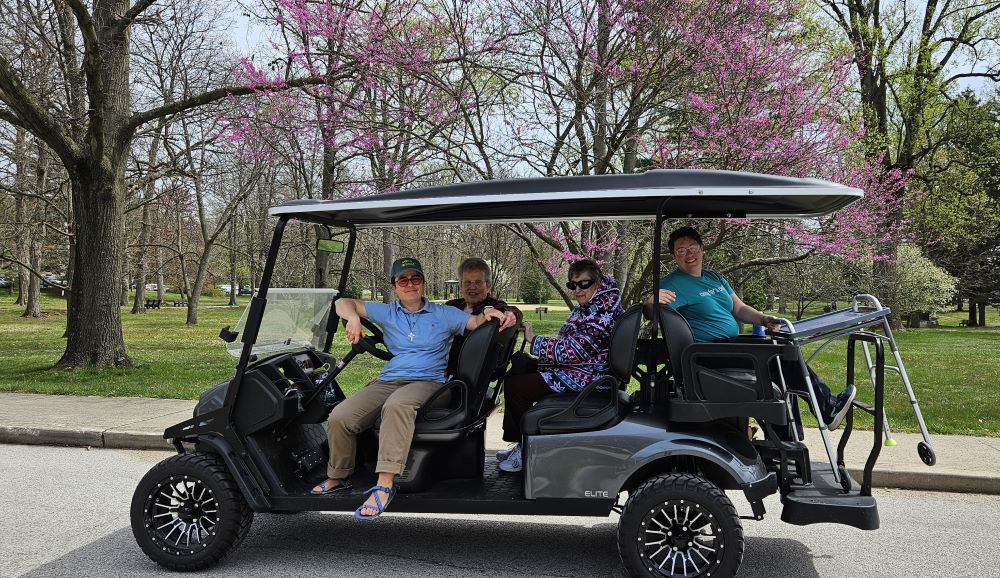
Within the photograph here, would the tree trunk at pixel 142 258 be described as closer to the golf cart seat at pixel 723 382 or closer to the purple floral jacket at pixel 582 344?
the purple floral jacket at pixel 582 344

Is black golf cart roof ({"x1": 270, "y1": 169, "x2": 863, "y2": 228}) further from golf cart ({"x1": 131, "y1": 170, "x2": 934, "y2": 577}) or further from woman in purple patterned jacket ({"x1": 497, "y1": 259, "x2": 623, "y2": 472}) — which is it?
woman in purple patterned jacket ({"x1": 497, "y1": 259, "x2": 623, "y2": 472})

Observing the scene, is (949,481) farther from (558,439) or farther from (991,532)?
(558,439)

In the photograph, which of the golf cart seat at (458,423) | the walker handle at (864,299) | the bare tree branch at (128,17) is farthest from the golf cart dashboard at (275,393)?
the bare tree branch at (128,17)

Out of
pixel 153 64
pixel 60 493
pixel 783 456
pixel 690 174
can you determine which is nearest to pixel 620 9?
pixel 690 174

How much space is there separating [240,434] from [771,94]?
7.42 m

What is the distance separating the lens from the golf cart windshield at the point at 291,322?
432cm

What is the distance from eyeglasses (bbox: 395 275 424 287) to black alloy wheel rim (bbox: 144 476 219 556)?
4.86 ft

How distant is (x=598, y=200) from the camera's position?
4.04 metres

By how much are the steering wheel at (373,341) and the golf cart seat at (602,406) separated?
99cm

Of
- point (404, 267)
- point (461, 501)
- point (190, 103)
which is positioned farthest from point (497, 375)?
point (190, 103)

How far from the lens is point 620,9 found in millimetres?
8203

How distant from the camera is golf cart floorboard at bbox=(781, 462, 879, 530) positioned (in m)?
3.56

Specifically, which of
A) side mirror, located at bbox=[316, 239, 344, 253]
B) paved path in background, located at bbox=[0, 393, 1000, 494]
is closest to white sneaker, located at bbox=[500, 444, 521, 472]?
side mirror, located at bbox=[316, 239, 344, 253]

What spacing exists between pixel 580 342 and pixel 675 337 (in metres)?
0.64
